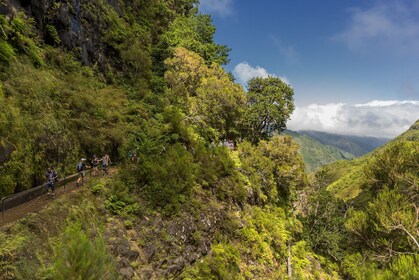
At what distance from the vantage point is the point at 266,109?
109 feet

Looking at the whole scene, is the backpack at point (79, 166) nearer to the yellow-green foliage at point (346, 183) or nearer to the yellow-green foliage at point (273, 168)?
the yellow-green foliage at point (273, 168)

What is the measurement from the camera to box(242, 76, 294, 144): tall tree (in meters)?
33.2

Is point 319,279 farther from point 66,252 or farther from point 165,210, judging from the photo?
point 66,252

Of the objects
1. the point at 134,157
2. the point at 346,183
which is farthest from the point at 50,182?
the point at 346,183

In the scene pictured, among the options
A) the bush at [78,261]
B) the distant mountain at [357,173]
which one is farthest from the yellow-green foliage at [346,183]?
the bush at [78,261]

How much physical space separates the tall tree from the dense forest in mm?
171

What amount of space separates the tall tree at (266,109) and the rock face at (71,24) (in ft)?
56.7

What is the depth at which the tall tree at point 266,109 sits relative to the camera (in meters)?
33.2

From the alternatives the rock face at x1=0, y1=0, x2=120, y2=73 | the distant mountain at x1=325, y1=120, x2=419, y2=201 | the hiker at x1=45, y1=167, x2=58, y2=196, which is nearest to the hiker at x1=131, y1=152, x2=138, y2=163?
the hiker at x1=45, y1=167, x2=58, y2=196

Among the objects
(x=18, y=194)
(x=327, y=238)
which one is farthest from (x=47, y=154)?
(x=327, y=238)

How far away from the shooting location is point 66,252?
6.18 metres

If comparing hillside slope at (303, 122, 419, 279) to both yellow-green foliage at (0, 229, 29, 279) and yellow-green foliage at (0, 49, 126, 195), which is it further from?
yellow-green foliage at (0, 49, 126, 195)

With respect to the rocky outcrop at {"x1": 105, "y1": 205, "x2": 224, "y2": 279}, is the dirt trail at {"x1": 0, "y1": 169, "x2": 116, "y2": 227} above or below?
above

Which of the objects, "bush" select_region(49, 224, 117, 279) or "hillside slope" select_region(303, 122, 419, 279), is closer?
"bush" select_region(49, 224, 117, 279)
